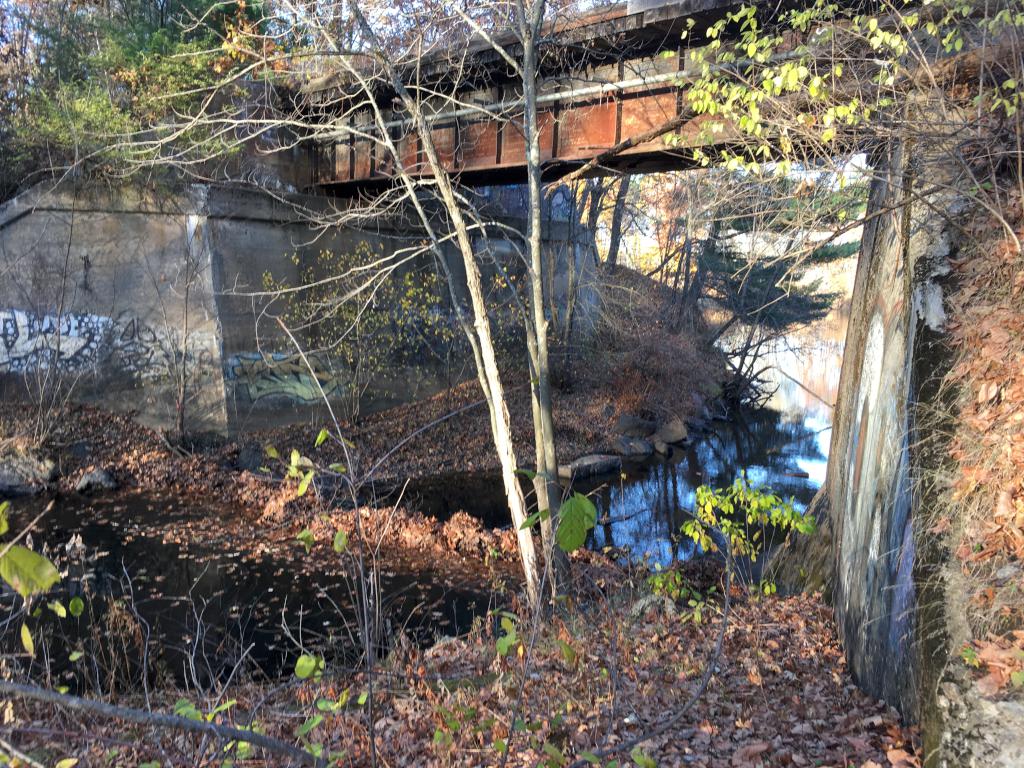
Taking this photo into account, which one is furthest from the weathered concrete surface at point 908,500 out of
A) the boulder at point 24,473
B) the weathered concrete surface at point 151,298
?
the boulder at point 24,473

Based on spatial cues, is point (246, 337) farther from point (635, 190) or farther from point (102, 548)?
point (635, 190)

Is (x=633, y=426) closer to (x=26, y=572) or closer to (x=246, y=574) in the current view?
(x=246, y=574)

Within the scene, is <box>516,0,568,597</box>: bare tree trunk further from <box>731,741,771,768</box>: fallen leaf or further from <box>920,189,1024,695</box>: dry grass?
<box>920,189,1024,695</box>: dry grass

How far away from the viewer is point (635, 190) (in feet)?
85.7

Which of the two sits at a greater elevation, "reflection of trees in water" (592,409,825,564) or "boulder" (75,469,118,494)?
"boulder" (75,469,118,494)

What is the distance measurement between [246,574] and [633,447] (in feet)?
34.9

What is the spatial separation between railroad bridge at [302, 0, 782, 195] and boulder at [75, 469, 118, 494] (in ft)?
23.8

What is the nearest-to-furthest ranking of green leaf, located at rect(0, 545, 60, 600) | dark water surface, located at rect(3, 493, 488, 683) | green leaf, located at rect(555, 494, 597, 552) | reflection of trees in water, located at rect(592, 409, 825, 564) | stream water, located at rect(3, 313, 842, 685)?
green leaf, located at rect(0, 545, 60, 600) → green leaf, located at rect(555, 494, 597, 552) → stream water, located at rect(3, 313, 842, 685) → dark water surface, located at rect(3, 493, 488, 683) → reflection of trees in water, located at rect(592, 409, 825, 564)

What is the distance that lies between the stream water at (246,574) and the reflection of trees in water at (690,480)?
0.05 m

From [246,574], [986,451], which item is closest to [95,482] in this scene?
[246,574]

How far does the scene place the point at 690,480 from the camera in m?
16.6

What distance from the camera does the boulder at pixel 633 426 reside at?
19156mm

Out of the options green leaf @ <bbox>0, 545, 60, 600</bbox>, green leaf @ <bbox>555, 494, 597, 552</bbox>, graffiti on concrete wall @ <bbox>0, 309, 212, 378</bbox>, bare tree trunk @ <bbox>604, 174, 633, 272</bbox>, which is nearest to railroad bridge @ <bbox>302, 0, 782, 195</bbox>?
graffiti on concrete wall @ <bbox>0, 309, 212, 378</bbox>

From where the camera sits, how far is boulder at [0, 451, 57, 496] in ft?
41.1
